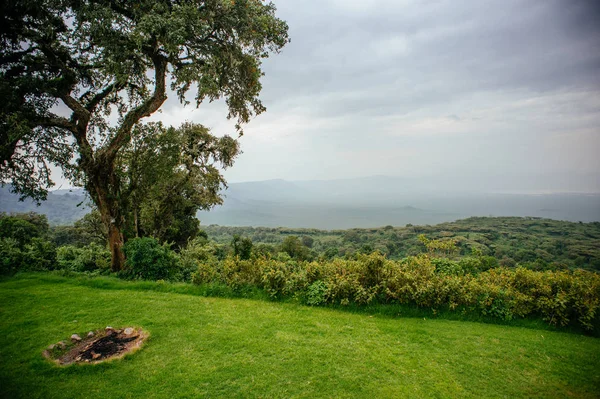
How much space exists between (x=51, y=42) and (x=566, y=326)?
16838 millimetres

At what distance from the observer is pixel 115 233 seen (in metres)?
10.4

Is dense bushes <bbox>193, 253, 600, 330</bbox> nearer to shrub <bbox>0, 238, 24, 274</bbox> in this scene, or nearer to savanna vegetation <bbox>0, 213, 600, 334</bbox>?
savanna vegetation <bbox>0, 213, 600, 334</bbox>

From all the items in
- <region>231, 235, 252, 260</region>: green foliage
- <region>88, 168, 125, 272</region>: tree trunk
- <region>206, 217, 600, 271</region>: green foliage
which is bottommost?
<region>206, 217, 600, 271</region>: green foliage

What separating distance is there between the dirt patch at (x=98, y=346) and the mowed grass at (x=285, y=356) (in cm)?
19

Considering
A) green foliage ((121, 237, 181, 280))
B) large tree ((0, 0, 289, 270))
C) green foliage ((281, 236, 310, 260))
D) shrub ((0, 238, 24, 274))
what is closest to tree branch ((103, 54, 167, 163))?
large tree ((0, 0, 289, 270))

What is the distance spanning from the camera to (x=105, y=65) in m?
8.07

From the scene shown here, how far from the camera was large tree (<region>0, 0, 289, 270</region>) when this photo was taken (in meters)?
7.64

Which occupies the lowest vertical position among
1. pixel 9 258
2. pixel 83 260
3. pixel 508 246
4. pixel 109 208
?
pixel 508 246

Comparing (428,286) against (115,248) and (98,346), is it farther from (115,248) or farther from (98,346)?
(115,248)

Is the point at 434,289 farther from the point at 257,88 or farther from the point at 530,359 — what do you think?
the point at 257,88

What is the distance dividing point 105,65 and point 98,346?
8009 millimetres

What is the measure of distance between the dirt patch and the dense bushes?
284 cm

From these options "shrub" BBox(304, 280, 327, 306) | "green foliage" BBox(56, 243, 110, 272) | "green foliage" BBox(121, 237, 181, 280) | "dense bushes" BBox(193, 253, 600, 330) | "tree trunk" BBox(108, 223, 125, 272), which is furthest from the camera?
"green foliage" BBox(56, 243, 110, 272)

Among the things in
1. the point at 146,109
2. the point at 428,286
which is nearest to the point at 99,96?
the point at 146,109
